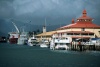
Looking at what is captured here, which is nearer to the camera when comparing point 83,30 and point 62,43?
point 62,43

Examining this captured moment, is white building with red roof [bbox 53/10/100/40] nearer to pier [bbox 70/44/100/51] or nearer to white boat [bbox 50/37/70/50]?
white boat [bbox 50/37/70/50]

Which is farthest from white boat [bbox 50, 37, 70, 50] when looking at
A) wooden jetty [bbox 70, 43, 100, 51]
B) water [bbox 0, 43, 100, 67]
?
water [bbox 0, 43, 100, 67]

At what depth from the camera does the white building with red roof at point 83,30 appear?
395 ft

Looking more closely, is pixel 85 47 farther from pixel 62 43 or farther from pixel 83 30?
pixel 83 30

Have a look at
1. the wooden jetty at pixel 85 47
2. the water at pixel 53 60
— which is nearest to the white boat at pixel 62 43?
the wooden jetty at pixel 85 47

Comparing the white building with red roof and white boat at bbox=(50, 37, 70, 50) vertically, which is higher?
the white building with red roof

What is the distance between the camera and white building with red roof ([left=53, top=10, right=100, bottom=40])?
120 meters

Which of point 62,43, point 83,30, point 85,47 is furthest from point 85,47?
point 83,30

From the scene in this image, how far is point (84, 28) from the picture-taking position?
13612 cm

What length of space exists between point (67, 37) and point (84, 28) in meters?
24.5

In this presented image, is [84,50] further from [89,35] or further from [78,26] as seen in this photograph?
[78,26]

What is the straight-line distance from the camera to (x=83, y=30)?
443ft

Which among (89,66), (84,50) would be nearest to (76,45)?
(84,50)

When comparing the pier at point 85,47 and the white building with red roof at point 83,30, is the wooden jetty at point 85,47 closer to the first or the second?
the pier at point 85,47
